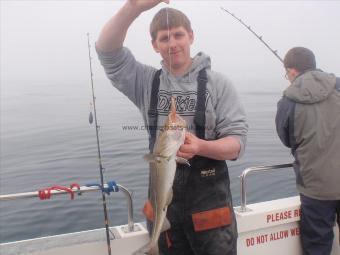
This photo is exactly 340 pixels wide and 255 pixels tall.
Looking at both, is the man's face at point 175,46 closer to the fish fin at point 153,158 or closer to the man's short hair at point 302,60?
the fish fin at point 153,158

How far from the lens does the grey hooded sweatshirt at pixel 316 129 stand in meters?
3.80

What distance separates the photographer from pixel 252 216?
4.16 m

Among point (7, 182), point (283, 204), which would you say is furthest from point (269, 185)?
point (7, 182)

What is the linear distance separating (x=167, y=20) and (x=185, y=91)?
0.54 m

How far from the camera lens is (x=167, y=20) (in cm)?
279

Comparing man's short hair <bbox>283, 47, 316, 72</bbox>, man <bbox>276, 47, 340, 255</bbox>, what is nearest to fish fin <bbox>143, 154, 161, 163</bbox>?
man <bbox>276, 47, 340, 255</bbox>

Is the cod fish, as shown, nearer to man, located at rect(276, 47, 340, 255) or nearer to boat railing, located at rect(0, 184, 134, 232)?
boat railing, located at rect(0, 184, 134, 232)

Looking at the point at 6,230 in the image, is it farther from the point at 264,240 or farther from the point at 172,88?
the point at 172,88

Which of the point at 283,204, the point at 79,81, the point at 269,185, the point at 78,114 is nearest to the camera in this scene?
the point at 283,204

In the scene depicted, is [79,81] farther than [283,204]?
Yes

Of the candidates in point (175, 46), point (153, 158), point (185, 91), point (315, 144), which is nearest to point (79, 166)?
point (315, 144)

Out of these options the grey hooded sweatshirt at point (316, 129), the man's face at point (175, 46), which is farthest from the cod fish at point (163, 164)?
the grey hooded sweatshirt at point (316, 129)

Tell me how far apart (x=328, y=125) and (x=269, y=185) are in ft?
18.6

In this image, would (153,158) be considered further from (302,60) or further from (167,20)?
(302,60)
